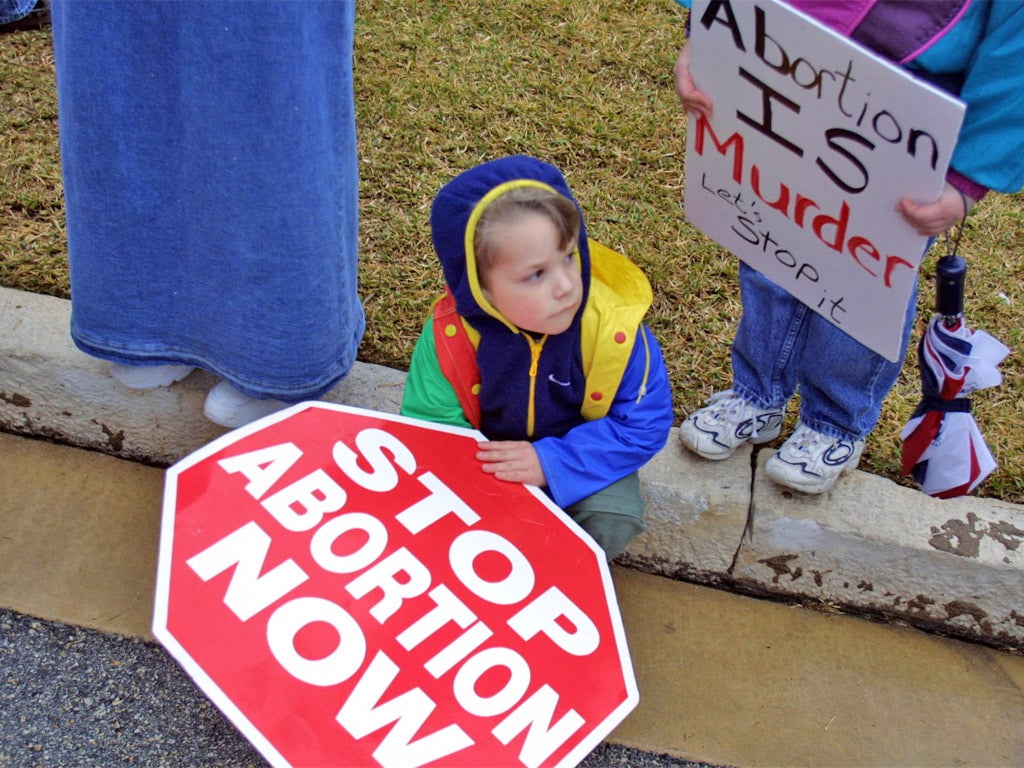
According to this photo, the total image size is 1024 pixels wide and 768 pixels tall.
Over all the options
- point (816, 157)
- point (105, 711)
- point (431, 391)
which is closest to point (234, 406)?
point (431, 391)

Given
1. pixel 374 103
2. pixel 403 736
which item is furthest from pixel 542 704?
pixel 374 103

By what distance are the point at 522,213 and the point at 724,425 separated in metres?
0.73

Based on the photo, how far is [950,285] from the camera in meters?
1.81

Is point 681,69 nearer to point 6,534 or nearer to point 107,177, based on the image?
point 107,177

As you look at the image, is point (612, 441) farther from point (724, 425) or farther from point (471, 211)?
point (471, 211)

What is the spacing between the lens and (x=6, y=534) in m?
2.21

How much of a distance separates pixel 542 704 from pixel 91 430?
4.25 ft

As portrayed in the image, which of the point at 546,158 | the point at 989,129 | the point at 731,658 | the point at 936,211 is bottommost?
the point at 731,658

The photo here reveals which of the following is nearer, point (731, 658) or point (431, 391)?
A: point (431, 391)

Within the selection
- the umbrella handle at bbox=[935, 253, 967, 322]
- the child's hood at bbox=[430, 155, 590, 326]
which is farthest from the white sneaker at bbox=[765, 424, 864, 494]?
the child's hood at bbox=[430, 155, 590, 326]

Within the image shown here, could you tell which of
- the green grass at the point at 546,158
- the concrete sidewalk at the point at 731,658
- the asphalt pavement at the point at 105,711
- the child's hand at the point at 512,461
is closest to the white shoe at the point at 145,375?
the concrete sidewalk at the point at 731,658

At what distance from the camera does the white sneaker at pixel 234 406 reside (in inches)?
86.2

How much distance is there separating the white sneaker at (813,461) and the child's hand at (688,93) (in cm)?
71

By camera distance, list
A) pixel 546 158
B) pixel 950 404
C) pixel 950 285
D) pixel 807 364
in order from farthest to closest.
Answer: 1. pixel 546 158
2. pixel 807 364
3. pixel 950 404
4. pixel 950 285
